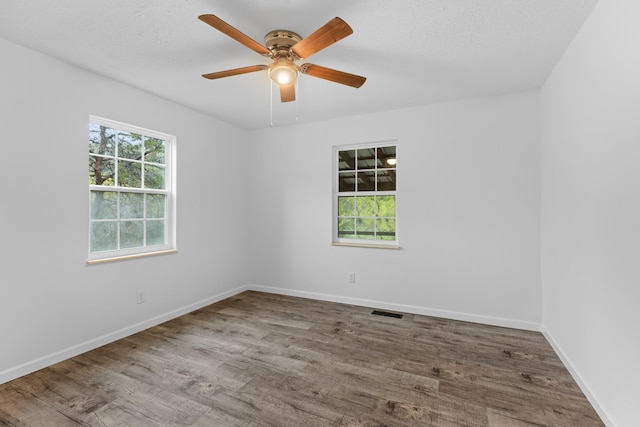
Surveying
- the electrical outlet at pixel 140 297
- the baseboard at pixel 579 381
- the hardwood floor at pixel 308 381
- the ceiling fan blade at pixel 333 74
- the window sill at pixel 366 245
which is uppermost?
the ceiling fan blade at pixel 333 74

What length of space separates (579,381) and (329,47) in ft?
10.1

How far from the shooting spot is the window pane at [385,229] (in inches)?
151

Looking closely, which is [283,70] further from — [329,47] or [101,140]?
[101,140]

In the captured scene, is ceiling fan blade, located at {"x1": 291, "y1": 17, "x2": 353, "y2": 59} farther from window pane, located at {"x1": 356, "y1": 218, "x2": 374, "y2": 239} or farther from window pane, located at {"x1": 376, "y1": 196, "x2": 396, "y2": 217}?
window pane, located at {"x1": 356, "y1": 218, "x2": 374, "y2": 239}

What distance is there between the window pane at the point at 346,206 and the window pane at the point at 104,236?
266 cm

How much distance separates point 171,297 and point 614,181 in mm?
4048

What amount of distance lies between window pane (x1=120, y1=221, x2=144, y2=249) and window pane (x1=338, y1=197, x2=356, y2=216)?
2454mm

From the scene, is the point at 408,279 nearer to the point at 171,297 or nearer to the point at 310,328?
the point at 310,328

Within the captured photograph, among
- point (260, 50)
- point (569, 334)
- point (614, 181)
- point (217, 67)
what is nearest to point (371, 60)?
point (260, 50)

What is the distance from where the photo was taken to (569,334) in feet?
7.75

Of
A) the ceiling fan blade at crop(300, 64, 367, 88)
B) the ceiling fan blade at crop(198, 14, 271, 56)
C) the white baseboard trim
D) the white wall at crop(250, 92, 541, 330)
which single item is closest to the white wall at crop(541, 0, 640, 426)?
the white wall at crop(250, 92, 541, 330)

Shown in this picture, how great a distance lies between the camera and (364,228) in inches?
159

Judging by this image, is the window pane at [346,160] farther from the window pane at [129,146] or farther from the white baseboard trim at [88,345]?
the white baseboard trim at [88,345]

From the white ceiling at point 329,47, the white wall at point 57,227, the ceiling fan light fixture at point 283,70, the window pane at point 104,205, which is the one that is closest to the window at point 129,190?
the window pane at point 104,205
